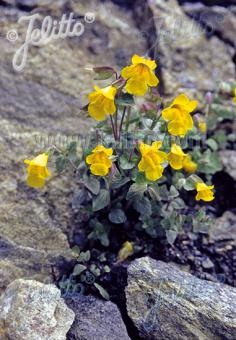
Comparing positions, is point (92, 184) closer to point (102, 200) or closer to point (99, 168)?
point (102, 200)

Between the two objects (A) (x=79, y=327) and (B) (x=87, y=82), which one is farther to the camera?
(B) (x=87, y=82)

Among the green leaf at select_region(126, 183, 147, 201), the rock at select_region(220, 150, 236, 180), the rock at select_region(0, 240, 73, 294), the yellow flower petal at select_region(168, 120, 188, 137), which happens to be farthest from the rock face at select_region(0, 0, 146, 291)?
the rock at select_region(220, 150, 236, 180)

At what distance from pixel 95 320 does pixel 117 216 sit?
2.14 feet

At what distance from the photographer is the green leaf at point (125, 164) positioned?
267cm

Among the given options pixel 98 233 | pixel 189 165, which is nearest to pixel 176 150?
pixel 189 165

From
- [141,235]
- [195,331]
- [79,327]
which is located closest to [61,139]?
[141,235]

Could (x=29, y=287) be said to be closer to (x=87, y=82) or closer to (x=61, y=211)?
(x=61, y=211)

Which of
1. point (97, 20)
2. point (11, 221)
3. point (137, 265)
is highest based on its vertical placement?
point (97, 20)

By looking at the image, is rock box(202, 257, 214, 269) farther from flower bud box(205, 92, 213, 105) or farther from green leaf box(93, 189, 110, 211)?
flower bud box(205, 92, 213, 105)

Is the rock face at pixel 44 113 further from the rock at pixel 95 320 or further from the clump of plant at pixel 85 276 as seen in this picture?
the rock at pixel 95 320

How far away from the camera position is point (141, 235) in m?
3.04

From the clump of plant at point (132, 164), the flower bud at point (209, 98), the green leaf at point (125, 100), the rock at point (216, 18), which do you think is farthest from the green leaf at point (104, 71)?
the rock at point (216, 18)

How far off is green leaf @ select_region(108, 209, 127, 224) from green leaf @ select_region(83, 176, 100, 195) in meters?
0.26

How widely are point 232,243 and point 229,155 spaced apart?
27.9 inches
